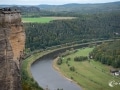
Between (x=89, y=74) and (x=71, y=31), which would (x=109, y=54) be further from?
(x=71, y=31)

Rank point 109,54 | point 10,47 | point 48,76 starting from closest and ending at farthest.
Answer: point 10,47 < point 48,76 < point 109,54

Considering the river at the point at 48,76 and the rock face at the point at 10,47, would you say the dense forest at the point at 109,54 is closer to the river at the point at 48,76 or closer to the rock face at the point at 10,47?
the river at the point at 48,76

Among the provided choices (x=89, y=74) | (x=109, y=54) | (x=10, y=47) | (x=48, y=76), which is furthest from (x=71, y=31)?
(x=10, y=47)

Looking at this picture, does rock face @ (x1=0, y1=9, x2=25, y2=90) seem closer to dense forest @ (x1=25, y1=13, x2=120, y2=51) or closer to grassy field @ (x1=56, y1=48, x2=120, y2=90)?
grassy field @ (x1=56, y1=48, x2=120, y2=90)

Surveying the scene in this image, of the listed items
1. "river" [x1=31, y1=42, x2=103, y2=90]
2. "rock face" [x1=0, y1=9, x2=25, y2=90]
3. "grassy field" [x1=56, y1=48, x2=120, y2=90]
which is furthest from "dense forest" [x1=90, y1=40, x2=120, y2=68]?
"rock face" [x1=0, y1=9, x2=25, y2=90]

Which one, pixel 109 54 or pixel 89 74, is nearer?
pixel 89 74

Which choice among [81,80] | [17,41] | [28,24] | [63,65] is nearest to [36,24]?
[28,24]

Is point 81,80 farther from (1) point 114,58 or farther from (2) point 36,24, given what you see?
(2) point 36,24
